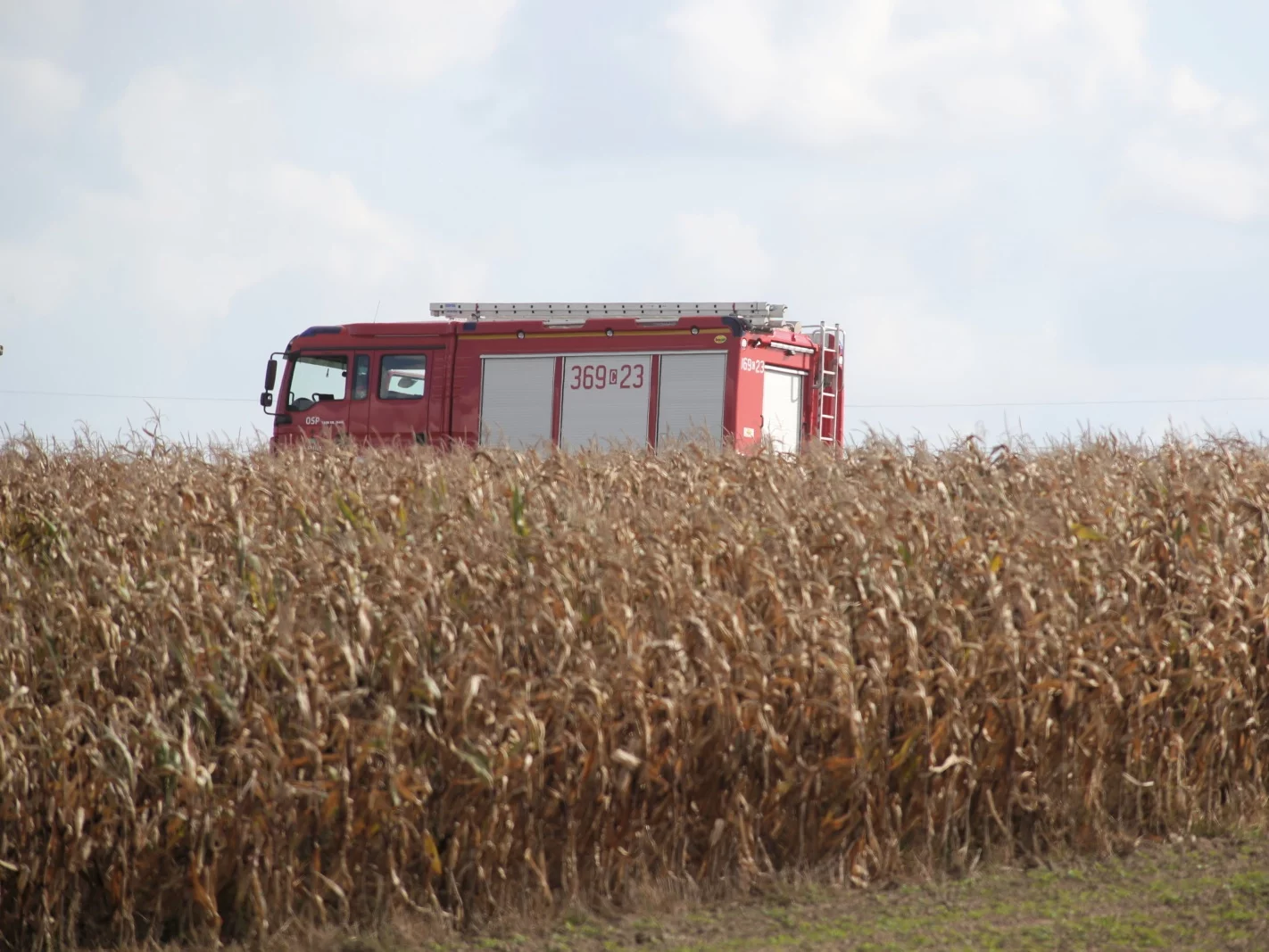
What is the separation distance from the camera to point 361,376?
1895cm

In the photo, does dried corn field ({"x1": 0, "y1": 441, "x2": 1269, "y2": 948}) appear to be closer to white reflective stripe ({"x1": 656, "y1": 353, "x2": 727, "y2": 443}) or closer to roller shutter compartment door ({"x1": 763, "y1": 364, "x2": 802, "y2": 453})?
white reflective stripe ({"x1": 656, "y1": 353, "x2": 727, "y2": 443})

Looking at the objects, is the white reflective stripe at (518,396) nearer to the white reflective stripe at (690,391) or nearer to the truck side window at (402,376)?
the truck side window at (402,376)

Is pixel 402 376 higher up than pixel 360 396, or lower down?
higher up

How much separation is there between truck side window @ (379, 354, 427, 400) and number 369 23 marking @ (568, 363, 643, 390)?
7.10ft

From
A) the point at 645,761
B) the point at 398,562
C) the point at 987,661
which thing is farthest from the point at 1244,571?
the point at 398,562

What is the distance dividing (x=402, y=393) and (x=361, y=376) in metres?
0.64

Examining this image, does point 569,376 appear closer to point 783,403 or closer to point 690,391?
point 690,391

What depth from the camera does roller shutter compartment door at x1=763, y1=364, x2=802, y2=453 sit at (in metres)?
17.8

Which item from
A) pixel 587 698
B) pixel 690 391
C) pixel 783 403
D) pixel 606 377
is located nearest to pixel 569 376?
pixel 606 377

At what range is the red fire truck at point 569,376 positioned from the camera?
17.6 meters

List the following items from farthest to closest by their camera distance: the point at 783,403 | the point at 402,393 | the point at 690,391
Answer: the point at 402,393, the point at 783,403, the point at 690,391

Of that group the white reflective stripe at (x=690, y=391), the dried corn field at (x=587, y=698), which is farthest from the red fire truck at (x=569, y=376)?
the dried corn field at (x=587, y=698)

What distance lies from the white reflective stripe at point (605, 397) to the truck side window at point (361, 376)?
2.78 metres

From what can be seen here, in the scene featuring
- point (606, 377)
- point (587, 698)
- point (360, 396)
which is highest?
point (606, 377)
